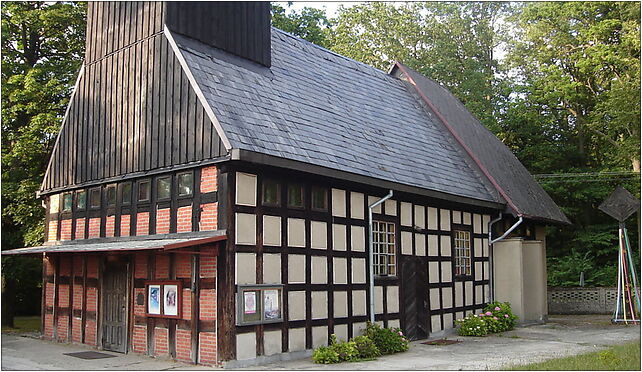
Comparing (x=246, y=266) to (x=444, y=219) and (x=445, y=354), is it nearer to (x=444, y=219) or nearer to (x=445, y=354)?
(x=445, y=354)

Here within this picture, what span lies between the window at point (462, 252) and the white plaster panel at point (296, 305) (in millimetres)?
6473

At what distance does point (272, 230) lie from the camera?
12.7 meters

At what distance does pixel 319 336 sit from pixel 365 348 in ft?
3.13

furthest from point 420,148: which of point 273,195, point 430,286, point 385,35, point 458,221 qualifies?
point 385,35

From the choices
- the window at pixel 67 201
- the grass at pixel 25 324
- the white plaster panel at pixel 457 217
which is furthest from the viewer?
the grass at pixel 25 324

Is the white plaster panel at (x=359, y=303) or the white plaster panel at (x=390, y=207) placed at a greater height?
the white plaster panel at (x=390, y=207)

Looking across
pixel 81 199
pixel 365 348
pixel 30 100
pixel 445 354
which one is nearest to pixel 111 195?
pixel 81 199

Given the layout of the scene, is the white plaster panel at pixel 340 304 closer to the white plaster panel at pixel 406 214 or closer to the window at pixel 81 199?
the white plaster panel at pixel 406 214

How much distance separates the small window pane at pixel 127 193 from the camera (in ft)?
46.7

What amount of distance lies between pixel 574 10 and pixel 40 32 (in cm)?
2221

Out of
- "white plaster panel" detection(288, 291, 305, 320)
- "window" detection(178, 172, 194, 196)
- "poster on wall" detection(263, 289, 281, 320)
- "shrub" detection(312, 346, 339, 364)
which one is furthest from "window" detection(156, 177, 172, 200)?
"shrub" detection(312, 346, 339, 364)

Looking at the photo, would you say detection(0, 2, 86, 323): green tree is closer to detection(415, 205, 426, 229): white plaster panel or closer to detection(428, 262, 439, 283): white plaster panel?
detection(415, 205, 426, 229): white plaster panel

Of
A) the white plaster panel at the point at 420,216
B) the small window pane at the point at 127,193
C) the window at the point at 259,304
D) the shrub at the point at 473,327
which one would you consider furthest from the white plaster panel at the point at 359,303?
the small window pane at the point at 127,193

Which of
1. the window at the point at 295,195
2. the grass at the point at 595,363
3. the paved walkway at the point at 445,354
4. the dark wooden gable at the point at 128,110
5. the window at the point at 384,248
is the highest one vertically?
the dark wooden gable at the point at 128,110
